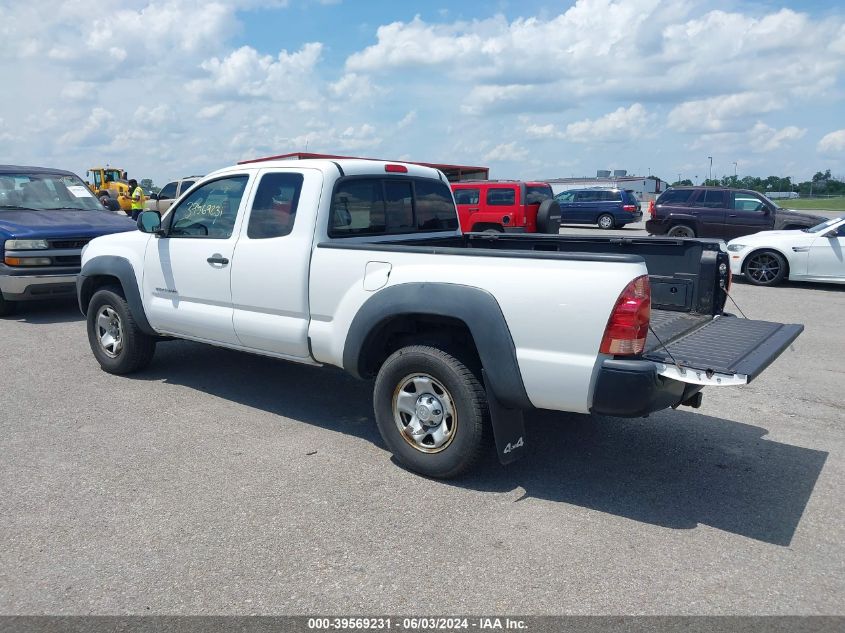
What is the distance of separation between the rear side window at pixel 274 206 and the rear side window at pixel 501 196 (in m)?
14.4

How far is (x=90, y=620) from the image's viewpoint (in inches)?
117

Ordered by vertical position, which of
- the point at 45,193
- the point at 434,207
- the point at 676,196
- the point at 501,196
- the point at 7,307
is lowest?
the point at 7,307

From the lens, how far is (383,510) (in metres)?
3.95

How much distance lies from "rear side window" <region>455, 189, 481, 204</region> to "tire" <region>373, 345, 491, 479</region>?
15477mm

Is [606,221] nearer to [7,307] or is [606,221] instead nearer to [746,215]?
[746,215]

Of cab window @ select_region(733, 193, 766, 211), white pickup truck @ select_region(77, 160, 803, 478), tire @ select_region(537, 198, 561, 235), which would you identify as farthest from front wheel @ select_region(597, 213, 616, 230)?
white pickup truck @ select_region(77, 160, 803, 478)

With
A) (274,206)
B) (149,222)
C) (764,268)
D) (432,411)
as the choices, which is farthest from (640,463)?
(764,268)

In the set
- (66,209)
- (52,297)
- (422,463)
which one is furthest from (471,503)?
(66,209)

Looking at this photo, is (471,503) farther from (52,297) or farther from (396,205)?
(52,297)

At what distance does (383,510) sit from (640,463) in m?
1.78

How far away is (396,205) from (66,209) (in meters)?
6.83

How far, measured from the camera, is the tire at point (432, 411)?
13.3 ft

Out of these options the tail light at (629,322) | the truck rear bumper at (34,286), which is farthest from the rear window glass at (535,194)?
the tail light at (629,322)

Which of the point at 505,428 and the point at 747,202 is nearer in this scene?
the point at 505,428
